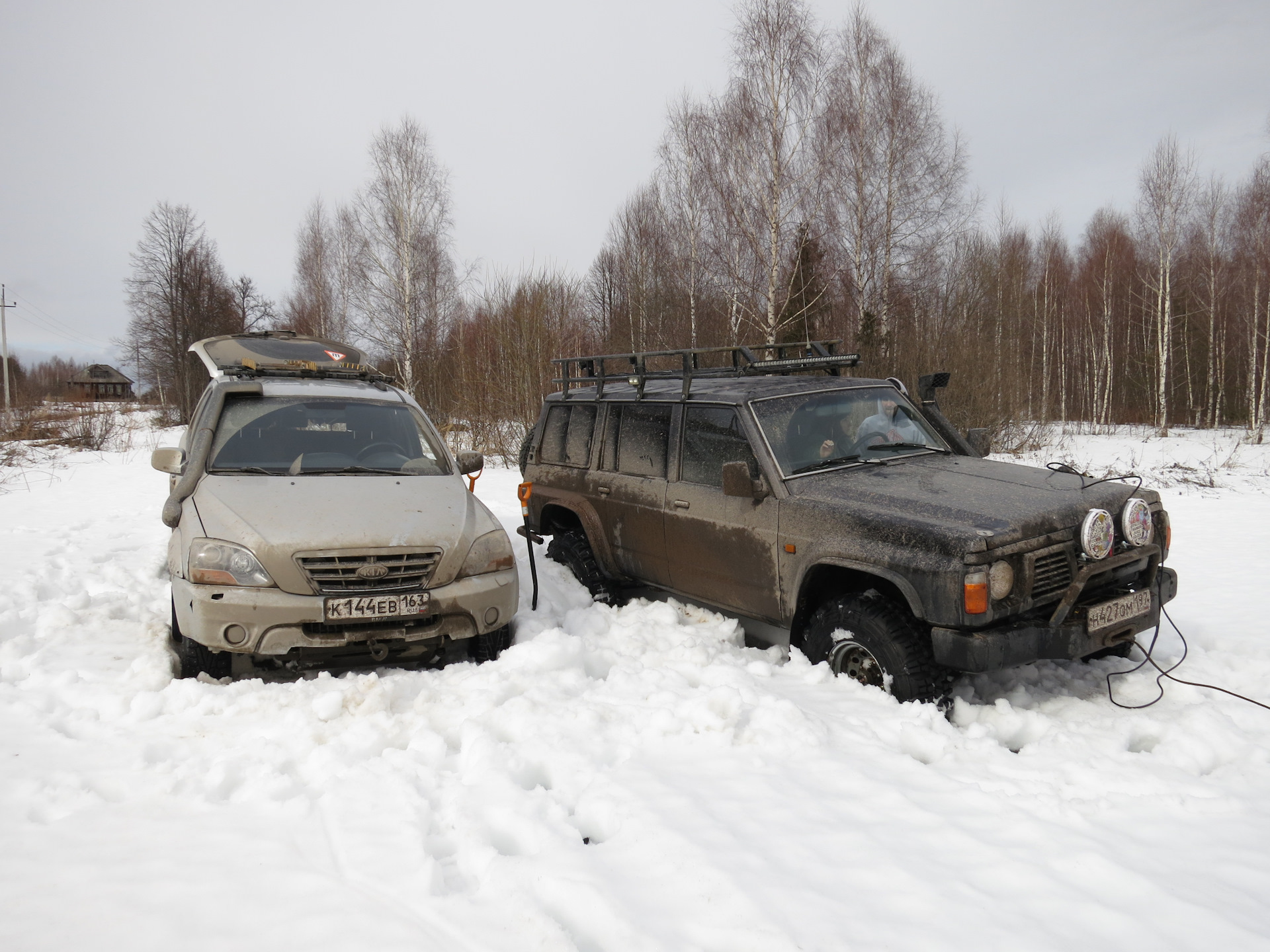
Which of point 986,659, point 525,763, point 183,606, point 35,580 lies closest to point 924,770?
point 986,659

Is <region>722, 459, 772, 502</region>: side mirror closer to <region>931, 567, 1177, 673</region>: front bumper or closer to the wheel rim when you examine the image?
the wheel rim

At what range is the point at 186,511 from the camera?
14.5 ft

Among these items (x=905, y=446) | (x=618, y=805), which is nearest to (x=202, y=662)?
(x=618, y=805)

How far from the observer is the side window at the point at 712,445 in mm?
4668

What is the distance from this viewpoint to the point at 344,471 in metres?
4.90

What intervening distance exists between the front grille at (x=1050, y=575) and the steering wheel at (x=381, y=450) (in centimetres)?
402

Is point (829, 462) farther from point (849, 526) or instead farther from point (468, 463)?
point (468, 463)

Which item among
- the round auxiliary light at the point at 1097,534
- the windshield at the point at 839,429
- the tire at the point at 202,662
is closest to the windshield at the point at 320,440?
the tire at the point at 202,662

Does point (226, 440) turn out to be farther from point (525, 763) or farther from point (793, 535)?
point (793, 535)

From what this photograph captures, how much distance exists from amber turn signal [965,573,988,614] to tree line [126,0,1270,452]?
1114cm

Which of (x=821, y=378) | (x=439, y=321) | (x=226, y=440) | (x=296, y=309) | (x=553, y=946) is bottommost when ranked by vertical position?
(x=553, y=946)

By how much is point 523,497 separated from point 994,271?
24986 mm

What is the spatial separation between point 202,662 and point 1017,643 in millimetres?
4236

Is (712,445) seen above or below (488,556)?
above
